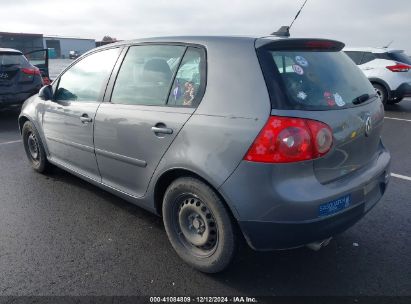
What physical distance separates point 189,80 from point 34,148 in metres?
2.92

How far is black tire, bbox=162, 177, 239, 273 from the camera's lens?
7.70ft

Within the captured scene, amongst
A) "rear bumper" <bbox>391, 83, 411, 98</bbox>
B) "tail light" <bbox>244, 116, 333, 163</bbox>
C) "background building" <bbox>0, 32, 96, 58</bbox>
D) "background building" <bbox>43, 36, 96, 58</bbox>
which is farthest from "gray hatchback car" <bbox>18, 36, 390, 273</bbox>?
"background building" <bbox>43, 36, 96, 58</bbox>

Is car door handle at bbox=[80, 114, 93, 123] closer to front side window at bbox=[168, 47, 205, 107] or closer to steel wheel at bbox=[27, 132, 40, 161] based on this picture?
front side window at bbox=[168, 47, 205, 107]

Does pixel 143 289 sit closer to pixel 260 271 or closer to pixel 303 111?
pixel 260 271

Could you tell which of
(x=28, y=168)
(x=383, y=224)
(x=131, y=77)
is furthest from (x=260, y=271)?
(x=28, y=168)

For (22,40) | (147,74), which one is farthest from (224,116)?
(22,40)

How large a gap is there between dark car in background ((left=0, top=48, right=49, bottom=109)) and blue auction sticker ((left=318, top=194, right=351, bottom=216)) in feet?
24.6

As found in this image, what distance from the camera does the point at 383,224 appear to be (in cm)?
324

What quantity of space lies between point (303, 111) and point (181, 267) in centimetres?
145

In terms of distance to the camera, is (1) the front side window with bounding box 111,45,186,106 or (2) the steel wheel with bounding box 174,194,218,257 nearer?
(2) the steel wheel with bounding box 174,194,218,257

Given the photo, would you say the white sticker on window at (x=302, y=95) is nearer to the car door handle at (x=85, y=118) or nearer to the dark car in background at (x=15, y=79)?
the car door handle at (x=85, y=118)

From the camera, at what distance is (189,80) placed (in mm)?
2611

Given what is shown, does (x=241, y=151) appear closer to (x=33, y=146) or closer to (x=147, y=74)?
(x=147, y=74)

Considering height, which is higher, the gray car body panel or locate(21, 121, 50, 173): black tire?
the gray car body panel
